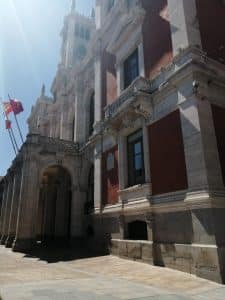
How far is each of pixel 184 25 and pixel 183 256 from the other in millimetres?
9139

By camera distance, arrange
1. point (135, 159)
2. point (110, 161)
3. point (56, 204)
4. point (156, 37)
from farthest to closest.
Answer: point (56, 204) → point (110, 161) → point (135, 159) → point (156, 37)

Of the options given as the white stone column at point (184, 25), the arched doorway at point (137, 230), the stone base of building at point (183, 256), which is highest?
the white stone column at point (184, 25)

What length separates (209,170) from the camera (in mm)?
8969

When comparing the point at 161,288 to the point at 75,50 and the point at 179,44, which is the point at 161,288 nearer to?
the point at 179,44

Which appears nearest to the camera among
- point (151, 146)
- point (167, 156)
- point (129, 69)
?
point (167, 156)

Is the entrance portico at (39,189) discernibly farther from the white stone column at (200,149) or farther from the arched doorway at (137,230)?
the white stone column at (200,149)

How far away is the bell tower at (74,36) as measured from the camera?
37.6m

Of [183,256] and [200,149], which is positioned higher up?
[200,149]

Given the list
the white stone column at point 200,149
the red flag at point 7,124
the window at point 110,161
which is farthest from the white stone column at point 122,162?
the red flag at point 7,124

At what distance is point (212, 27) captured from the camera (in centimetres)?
1208

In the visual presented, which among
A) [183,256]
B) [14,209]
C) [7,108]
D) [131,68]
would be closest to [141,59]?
[131,68]

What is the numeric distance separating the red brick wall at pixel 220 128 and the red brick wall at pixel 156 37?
10.6ft

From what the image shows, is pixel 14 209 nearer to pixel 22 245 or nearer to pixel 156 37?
pixel 22 245

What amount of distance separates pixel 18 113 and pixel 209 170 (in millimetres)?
20651
